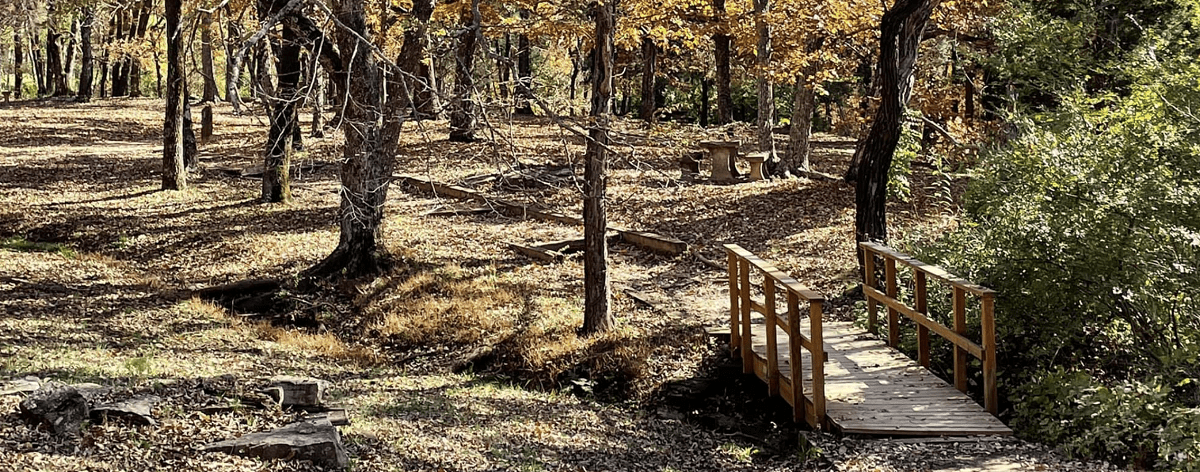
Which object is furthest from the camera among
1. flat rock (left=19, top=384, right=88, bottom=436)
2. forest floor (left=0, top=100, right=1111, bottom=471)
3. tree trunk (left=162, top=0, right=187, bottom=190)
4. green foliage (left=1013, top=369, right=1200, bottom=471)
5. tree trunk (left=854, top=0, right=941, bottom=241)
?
tree trunk (left=162, top=0, right=187, bottom=190)

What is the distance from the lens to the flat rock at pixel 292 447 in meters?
6.61

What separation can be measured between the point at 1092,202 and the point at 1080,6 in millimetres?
7572

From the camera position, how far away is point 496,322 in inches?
469

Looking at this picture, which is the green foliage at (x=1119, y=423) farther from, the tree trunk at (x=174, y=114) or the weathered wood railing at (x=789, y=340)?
the tree trunk at (x=174, y=114)

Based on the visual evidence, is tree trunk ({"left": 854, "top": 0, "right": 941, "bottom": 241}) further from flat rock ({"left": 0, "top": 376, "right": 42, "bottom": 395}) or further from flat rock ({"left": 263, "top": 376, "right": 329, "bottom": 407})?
flat rock ({"left": 0, "top": 376, "right": 42, "bottom": 395})

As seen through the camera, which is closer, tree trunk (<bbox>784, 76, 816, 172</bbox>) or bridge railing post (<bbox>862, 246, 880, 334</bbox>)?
bridge railing post (<bbox>862, 246, 880, 334</bbox>)

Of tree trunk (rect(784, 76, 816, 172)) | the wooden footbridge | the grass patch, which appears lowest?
the wooden footbridge

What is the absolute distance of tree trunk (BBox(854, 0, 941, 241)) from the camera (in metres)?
11.7

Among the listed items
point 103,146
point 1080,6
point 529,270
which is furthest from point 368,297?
point 103,146

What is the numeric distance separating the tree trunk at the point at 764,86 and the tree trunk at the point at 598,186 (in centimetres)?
857

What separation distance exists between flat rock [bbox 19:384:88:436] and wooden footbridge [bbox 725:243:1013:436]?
5013mm

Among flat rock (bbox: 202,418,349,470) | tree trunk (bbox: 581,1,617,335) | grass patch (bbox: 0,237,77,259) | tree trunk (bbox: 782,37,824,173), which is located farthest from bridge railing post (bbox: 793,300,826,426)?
tree trunk (bbox: 782,37,824,173)

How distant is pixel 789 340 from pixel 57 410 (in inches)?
205

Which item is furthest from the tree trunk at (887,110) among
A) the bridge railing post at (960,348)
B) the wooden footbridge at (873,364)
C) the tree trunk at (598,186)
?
the bridge railing post at (960,348)
